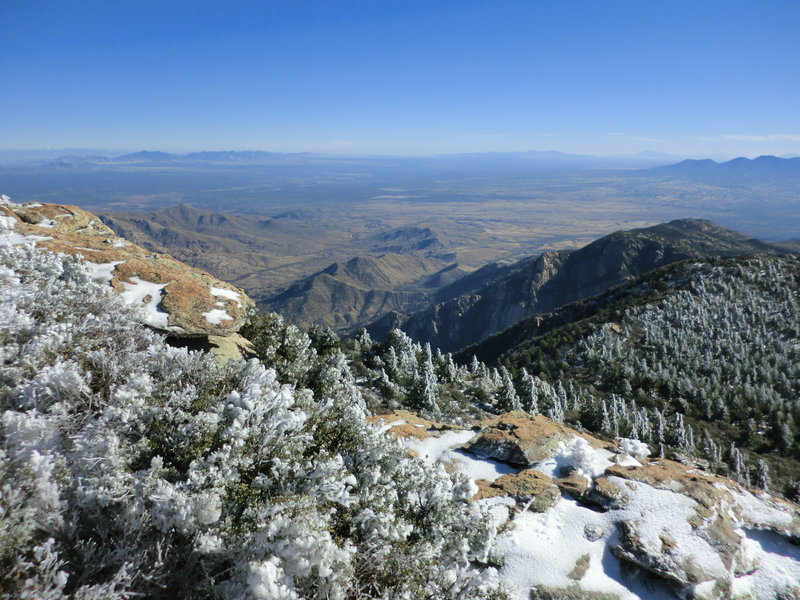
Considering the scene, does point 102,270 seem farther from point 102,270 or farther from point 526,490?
point 526,490

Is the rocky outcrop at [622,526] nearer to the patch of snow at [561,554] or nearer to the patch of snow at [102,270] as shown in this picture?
the patch of snow at [561,554]

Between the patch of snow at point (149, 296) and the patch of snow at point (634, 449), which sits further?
the patch of snow at point (634, 449)

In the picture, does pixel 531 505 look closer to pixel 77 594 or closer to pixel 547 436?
pixel 547 436

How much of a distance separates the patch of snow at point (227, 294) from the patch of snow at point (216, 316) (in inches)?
59.7

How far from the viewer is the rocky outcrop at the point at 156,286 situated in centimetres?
1784

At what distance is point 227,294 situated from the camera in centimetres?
2183

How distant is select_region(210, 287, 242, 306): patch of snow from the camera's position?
21172mm

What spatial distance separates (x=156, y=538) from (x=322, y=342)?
2763 centimetres

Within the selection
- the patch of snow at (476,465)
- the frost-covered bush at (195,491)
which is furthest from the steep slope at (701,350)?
the frost-covered bush at (195,491)

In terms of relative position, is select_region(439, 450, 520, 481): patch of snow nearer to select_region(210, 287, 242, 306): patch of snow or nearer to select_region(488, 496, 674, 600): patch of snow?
select_region(488, 496, 674, 600): patch of snow

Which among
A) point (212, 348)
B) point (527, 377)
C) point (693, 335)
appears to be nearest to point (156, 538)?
point (212, 348)

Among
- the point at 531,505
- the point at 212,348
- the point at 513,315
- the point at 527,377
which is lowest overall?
the point at 513,315

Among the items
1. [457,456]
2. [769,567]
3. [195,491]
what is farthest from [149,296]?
[769,567]

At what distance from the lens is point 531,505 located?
13703 millimetres
